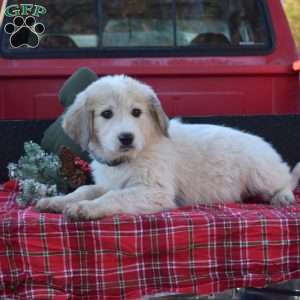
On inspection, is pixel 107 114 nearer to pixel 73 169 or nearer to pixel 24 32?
pixel 73 169

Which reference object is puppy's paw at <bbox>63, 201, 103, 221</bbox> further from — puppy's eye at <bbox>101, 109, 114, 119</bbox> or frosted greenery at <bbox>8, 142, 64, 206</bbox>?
frosted greenery at <bbox>8, 142, 64, 206</bbox>

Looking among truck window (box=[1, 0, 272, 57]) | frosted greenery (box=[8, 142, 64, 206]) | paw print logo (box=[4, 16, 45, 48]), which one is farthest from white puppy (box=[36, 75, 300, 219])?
paw print logo (box=[4, 16, 45, 48])

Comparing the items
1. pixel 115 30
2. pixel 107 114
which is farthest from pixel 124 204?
pixel 115 30

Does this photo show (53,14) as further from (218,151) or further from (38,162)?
(218,151)

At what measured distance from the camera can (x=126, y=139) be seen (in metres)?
3.27

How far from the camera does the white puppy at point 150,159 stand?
328 cm

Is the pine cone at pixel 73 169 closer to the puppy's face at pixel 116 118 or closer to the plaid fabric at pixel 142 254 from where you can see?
the puppy's face at pixel 116 118

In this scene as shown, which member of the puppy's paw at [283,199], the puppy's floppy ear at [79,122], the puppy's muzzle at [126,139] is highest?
the puppy's floppy ear at [79,122]

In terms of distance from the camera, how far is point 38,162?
3.87 m

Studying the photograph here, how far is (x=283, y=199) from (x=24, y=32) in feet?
6.60

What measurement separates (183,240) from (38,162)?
3.89 ft

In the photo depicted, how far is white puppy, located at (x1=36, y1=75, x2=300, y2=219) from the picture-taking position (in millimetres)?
3281

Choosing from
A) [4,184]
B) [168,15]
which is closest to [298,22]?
[168,15]

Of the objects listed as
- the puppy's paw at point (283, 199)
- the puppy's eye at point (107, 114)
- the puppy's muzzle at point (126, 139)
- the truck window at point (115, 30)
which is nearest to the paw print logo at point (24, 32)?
the truck window at point (115, 30)
